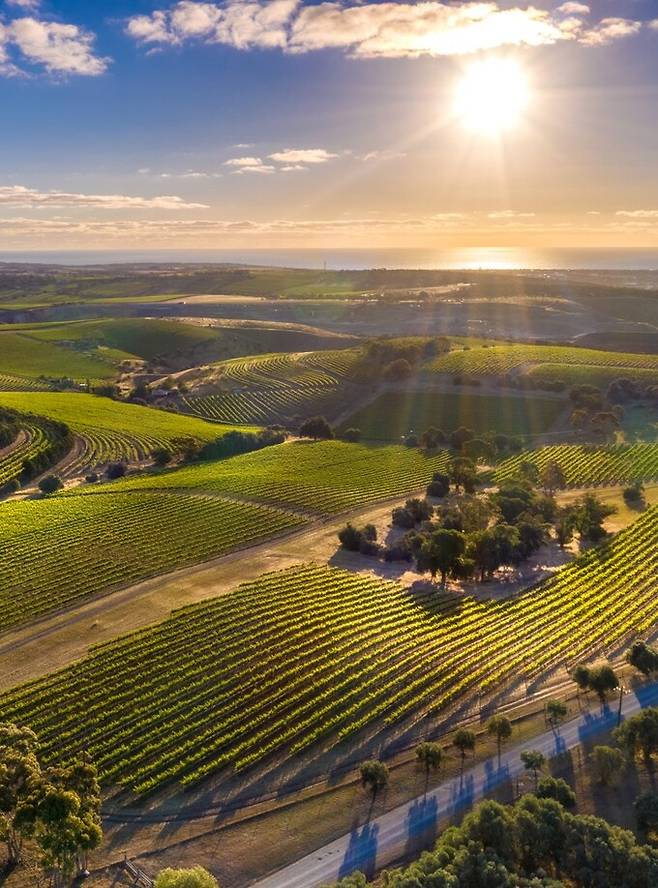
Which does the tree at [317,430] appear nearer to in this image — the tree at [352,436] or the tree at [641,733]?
the tree at [352,436]

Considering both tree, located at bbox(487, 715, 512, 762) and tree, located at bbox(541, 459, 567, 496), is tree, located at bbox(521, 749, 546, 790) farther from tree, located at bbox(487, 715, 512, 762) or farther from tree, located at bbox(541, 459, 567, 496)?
tree, located at bbox(541, 459, 567, 496)

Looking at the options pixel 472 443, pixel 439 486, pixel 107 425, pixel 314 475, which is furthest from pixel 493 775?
pixel 107 425

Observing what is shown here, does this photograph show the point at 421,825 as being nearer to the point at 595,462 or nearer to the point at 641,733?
the point at 641,733

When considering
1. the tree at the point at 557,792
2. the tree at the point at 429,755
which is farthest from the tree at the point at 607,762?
the tree at the point at 429,755

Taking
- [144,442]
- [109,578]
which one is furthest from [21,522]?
[144,442]

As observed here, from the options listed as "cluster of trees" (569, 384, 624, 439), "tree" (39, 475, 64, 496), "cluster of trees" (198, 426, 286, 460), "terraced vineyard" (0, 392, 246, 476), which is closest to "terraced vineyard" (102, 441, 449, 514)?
"tree" (39, 475, 64, 496)

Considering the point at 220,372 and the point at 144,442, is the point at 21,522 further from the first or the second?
the point at 220,372

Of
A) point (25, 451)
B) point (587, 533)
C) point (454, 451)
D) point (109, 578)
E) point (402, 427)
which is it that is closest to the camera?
point (109, 578)
